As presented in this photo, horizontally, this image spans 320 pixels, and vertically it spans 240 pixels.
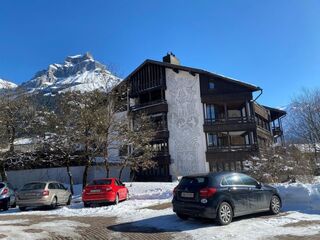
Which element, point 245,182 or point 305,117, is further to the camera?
point 305,117

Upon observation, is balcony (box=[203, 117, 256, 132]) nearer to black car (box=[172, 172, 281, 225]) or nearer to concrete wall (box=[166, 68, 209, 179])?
concrete wall (box=[166, 68, 209, 179])

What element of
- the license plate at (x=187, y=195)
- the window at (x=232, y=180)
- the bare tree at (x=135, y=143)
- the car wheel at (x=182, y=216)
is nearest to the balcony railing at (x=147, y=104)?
the bare tree at (x=135, y=143)

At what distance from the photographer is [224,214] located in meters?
11.4

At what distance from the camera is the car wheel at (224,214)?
Answer: 11266mm

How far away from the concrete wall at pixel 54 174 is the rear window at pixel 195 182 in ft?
74.3

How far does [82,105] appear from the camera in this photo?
89.8 feet

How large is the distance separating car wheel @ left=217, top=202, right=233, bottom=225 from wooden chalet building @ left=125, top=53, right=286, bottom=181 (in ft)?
83.7

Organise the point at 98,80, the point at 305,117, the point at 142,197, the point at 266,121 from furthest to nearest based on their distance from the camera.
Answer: the point at 266,121
the point at 305,117
the point at 98,80
the point at 142,197

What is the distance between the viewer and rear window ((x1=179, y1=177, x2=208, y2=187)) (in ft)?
38.6

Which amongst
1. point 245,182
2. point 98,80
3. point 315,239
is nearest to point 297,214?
point 245,182

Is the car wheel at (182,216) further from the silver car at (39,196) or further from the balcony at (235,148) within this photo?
the balcony at (235,148)

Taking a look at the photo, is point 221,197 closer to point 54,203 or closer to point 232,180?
point 232,180

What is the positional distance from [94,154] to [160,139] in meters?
12.2

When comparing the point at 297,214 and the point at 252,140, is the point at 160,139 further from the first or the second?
the point at 297,214
